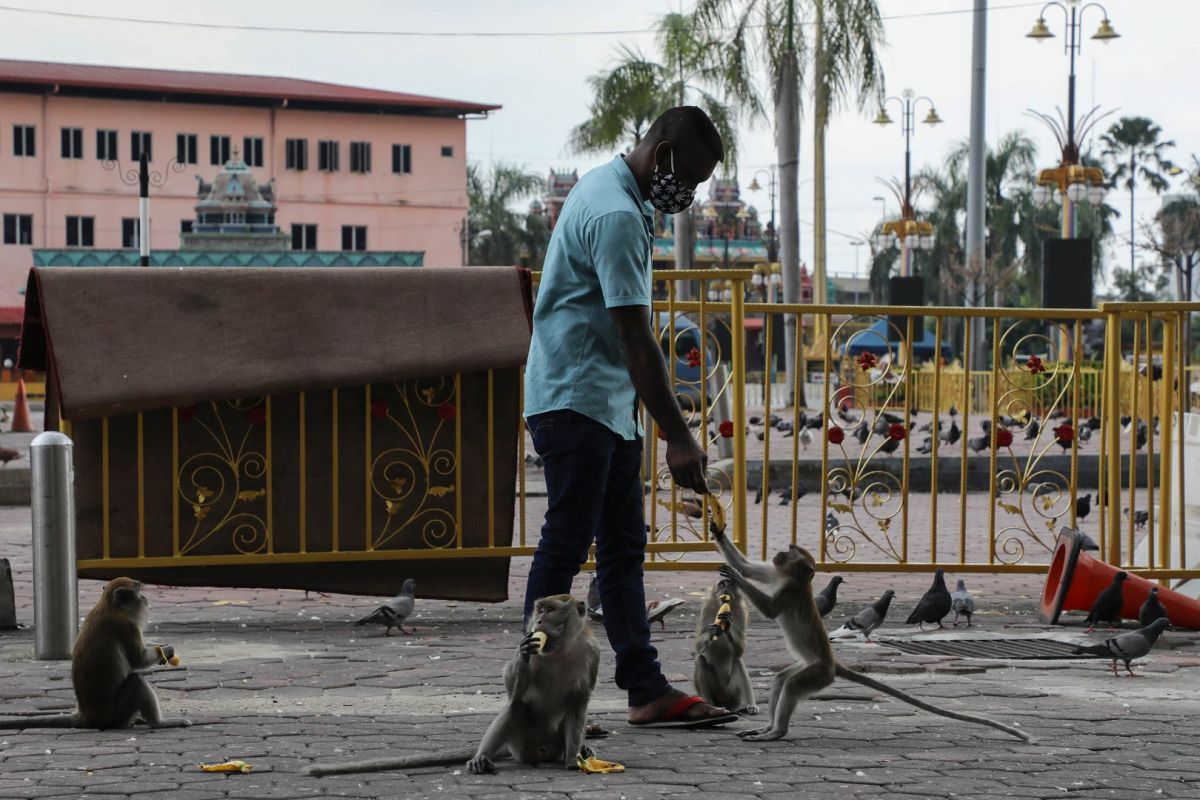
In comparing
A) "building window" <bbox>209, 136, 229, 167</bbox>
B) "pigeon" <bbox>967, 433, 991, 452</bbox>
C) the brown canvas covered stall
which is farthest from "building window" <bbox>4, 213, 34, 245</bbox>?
the brown canvas covered stall

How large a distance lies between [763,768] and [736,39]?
2198 centimetres

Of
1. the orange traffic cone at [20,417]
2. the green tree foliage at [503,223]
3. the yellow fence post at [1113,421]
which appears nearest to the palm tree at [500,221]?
the green tree foliage at [503,223]

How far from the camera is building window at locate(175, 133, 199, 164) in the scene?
66312mm

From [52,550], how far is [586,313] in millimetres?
2917

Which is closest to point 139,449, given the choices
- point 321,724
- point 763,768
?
point 321,724

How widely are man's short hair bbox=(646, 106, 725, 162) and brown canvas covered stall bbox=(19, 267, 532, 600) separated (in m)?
2.86

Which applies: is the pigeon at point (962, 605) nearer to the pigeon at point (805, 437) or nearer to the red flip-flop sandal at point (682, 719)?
the red flip-flop sandal at point (682, 719)

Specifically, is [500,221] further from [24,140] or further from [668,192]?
[668,192]

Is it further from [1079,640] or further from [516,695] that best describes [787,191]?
[516,695]

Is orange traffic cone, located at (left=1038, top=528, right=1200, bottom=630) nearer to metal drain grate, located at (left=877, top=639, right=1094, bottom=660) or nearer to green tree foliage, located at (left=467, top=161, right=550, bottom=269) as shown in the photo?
metal drain grate, located at (left=877, top=639, right=1094, bottom=660)

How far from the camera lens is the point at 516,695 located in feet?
→ 14.6

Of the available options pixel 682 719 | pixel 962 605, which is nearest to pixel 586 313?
pixel 682 719

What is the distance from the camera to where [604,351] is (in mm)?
5047

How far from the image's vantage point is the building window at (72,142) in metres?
64.3
